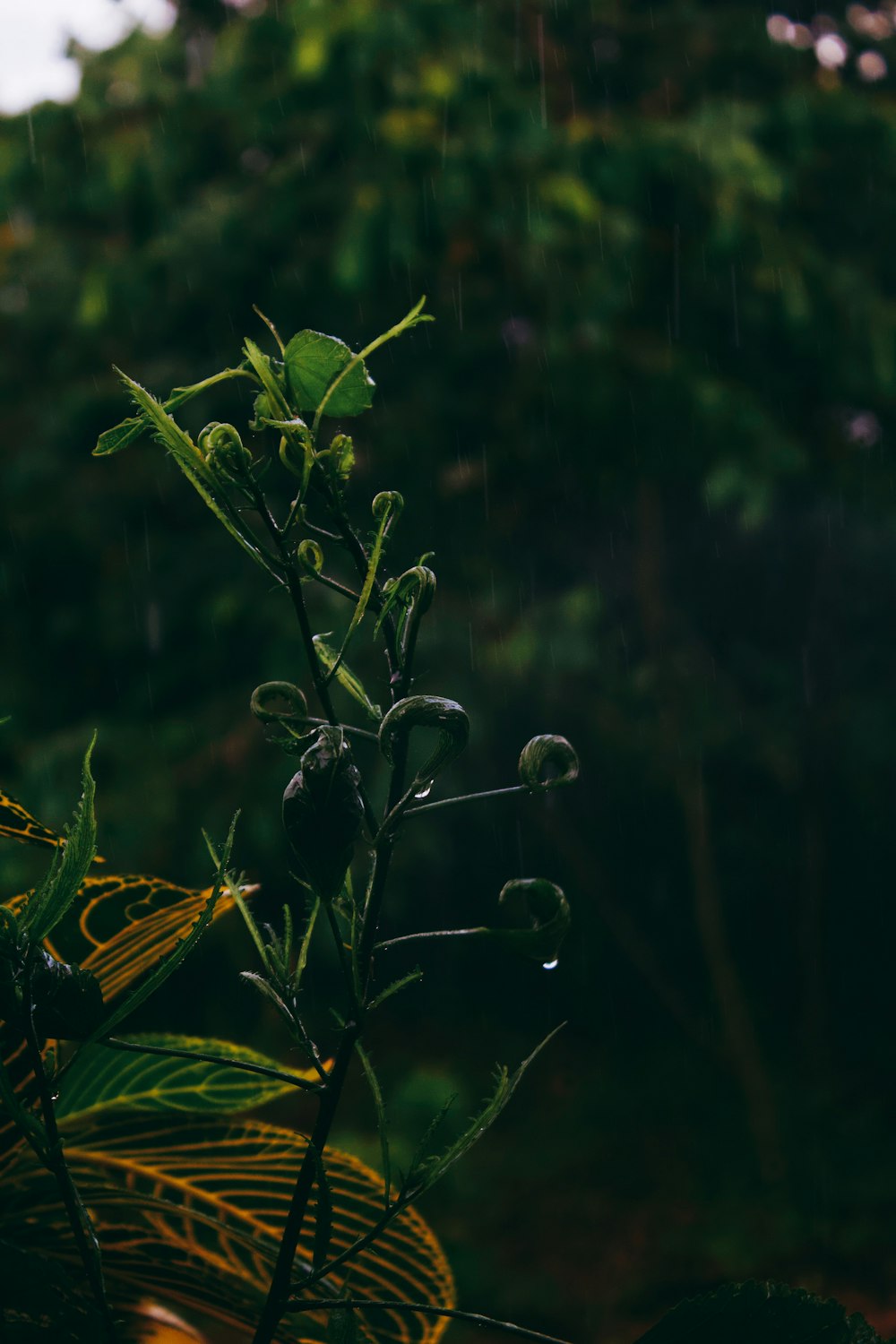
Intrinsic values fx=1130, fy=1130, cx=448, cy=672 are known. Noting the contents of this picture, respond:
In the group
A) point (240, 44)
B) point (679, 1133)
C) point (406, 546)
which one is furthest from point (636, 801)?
point (240, 44)

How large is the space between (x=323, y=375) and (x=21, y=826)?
0.59ft

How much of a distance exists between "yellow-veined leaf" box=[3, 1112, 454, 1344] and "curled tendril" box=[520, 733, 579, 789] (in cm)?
23

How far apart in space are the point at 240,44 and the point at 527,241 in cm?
110

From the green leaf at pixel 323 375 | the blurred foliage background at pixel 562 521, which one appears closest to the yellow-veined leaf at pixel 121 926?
the green leaf at pixel 323 375

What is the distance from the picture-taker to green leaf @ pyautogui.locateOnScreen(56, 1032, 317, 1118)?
0.48 metres

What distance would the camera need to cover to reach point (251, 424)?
0.34m

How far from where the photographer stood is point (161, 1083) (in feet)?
1.64

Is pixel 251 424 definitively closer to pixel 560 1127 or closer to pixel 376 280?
pixel 376 280

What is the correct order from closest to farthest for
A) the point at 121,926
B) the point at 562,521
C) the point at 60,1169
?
the point at 60,1169, the point at 121,926, the point at 562,521

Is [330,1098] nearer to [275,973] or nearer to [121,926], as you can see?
[275,973]

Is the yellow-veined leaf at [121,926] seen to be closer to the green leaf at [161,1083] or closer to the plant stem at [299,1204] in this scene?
the green leaf at [161,1083]

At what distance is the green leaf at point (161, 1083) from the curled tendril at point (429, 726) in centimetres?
20

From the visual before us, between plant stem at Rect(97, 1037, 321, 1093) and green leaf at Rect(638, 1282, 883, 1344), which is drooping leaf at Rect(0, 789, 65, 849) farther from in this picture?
green leaf at Rect(638, 1282, 883, 1344)

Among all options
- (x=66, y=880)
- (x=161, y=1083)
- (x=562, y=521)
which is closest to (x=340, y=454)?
(x=66, y=880)
